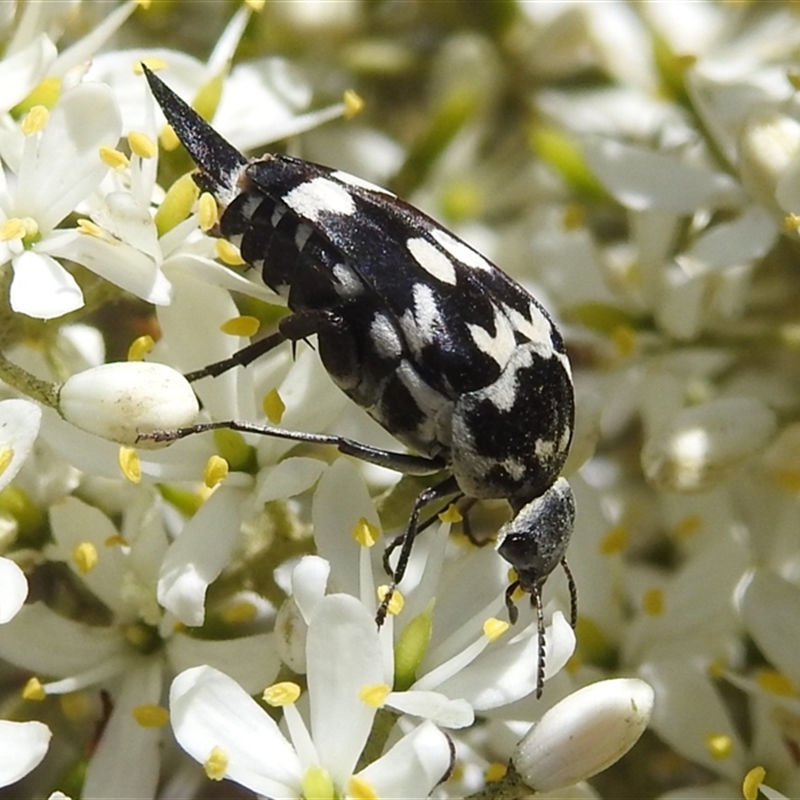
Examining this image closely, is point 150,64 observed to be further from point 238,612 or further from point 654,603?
point 654,603

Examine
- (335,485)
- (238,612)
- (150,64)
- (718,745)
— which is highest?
(150,64)

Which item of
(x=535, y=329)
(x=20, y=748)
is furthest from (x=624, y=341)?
(x=20, y=748)

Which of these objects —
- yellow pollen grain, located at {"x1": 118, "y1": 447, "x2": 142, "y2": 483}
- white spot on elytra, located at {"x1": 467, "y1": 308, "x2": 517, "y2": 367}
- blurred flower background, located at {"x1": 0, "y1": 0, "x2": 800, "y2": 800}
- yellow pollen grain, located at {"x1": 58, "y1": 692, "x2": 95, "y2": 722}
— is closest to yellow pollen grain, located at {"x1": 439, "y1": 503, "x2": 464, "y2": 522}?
blurred flower background, located at {"x1": 0, "y1": 0, "x2": 800, "y2": 800}

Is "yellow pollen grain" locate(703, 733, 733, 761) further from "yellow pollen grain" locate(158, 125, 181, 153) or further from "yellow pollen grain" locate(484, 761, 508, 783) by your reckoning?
"yellow pollen grain" locate(158, 125, 181, 153)

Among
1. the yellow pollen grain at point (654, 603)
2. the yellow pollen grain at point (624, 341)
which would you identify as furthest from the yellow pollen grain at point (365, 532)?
the yellow pollen grain at point (624, 341)

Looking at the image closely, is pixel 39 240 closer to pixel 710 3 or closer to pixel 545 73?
pixel 545 73

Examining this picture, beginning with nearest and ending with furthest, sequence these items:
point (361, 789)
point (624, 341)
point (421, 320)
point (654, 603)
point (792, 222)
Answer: point (361, 789) < point (421, 320) < point (792, 222) < point (654, 603) < point (624, 341)

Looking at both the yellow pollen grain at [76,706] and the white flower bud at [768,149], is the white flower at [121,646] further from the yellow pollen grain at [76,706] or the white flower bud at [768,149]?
the white flower bud at [768,149]

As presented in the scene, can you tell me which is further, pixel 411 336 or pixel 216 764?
pixel 411 336
